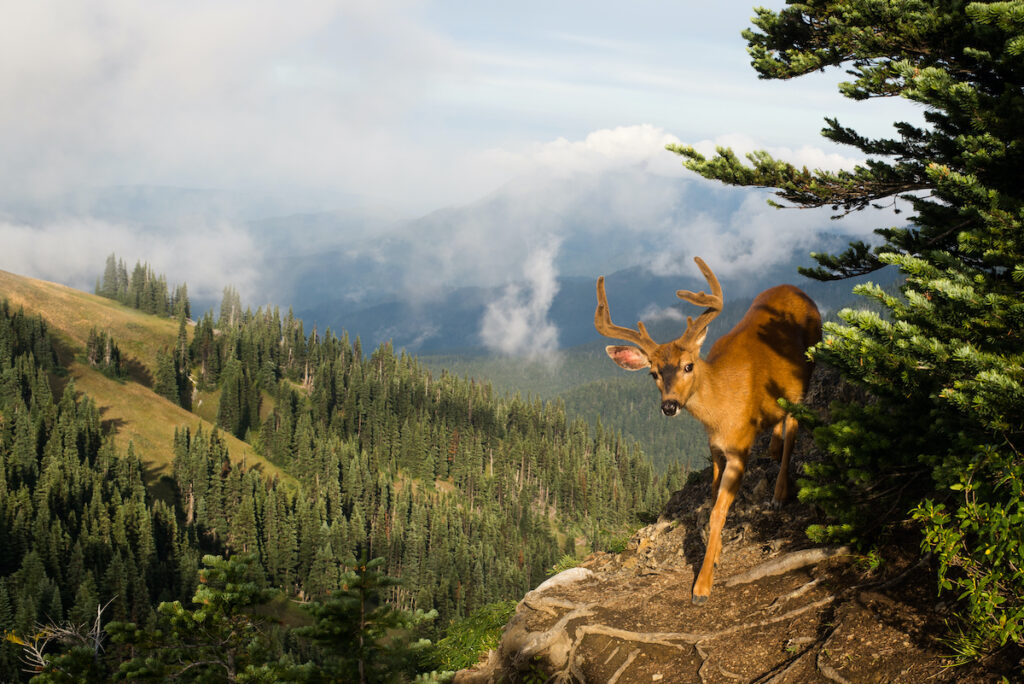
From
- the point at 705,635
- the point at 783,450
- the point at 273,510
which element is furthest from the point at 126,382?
the point at 705,635

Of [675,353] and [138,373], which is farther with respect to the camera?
[138,373]

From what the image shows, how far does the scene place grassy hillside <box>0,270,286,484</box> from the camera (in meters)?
148

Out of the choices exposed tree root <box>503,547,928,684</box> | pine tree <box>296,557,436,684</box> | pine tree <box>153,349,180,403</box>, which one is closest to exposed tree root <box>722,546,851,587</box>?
exposed tree root <box>503,547,928,684</box>

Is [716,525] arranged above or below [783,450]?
below

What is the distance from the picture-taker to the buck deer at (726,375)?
10578mm

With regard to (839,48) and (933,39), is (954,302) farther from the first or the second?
(839,48)

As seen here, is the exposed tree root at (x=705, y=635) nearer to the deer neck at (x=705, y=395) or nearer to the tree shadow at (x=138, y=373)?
the deer neck at (x=705, y=395)

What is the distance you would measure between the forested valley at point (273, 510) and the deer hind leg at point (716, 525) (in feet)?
14.6

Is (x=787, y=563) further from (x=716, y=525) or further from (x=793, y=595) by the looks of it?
(x=716, y=525)

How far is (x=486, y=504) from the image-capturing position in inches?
6363

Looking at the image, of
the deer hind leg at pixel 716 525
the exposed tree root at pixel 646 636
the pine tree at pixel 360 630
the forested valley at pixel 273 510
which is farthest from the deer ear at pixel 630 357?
the forested valley at pixel 273 510

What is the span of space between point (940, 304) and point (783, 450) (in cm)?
564

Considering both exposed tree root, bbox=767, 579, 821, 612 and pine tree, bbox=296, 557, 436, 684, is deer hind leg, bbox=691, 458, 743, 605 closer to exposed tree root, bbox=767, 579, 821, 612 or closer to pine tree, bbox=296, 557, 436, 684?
exposed tree root, bbox=767, 579, 821, 612

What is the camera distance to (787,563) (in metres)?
10.1
